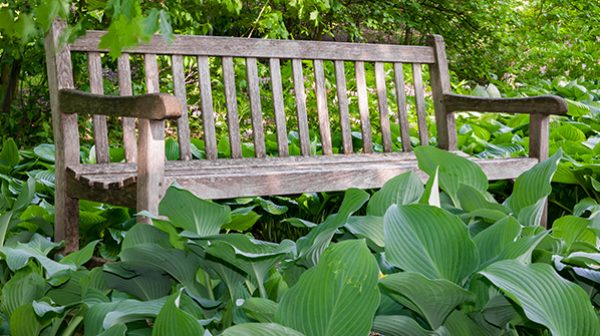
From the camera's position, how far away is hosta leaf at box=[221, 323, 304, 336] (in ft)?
3.73

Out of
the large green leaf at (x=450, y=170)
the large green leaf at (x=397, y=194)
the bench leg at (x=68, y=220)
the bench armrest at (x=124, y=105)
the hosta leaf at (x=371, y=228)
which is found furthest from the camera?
the bench leg at (x=68, y=220)

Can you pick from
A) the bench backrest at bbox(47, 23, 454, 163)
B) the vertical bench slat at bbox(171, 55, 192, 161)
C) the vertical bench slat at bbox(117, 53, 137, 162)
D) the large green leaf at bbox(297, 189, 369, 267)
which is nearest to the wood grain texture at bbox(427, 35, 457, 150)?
the bench backrest at bbox(47, 23, 454, 163)

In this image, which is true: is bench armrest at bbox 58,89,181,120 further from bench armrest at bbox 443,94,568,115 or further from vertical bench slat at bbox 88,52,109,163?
bench armrest at bbox 443,94,568,115

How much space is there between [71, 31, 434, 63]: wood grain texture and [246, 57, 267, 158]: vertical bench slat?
6 centimetres

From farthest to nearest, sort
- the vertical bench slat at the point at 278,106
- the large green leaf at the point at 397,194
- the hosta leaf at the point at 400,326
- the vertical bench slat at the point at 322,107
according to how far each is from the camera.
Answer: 1. the vertical bench slat at the point at 322,107
2. the vertical bench slat at the point at 278,106
3. the large green leaf at the point at 397,194
4. the hosta leaf at the point at 400,326

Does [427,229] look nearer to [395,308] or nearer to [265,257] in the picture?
[395,308]

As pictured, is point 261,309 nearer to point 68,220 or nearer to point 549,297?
point 549,297

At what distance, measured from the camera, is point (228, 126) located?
3.82m

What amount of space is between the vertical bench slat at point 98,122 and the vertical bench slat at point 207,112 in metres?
0.44

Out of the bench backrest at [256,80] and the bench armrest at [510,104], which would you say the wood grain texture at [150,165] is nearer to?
the bench backrest at [256,80]

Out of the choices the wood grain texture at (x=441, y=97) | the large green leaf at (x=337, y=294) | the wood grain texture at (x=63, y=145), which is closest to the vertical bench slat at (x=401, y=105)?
the wood grain texture at (x=441, y=97)

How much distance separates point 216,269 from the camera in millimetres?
1511

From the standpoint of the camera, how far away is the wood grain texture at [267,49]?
358 centimetres

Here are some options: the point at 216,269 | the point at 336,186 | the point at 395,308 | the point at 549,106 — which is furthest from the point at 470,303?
the point at 549,106
